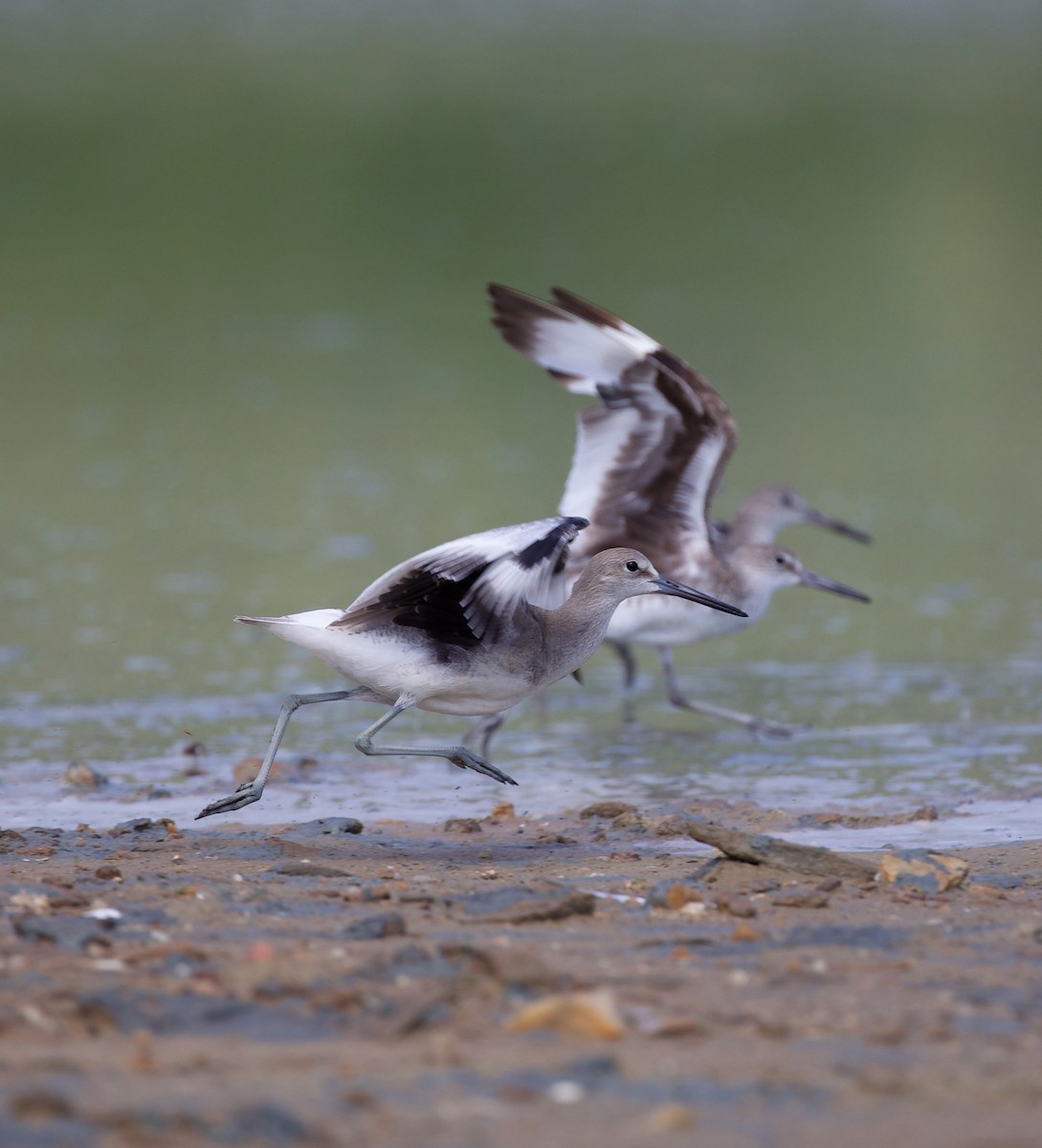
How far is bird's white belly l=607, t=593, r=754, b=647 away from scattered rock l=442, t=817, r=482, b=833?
2.78 m

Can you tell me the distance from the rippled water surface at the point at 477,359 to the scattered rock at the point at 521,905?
224 centimetres

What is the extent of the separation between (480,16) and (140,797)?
4758 cm

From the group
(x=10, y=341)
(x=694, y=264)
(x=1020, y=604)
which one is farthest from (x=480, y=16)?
(x=1020, y=604)

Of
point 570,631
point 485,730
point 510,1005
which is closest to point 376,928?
point 510,1005

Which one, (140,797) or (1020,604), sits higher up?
(1020,604)

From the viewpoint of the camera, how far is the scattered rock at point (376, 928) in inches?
195

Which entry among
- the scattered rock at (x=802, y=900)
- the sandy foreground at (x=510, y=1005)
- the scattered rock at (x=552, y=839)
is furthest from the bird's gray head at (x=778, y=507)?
the scattered rock at (x=802, y=900)

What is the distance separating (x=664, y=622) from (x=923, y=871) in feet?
Answer: 14.1

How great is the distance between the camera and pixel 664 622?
10.0m

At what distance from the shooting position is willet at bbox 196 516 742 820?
6.36 m

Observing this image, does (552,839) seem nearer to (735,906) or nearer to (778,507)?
(735,906)

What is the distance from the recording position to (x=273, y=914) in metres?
5.29

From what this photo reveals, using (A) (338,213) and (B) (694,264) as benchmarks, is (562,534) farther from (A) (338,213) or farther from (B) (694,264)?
(A) (338,213)

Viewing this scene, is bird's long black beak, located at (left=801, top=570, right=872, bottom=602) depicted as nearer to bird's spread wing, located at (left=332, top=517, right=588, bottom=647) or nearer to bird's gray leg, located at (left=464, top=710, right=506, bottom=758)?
bird's gray leg, located at (left=464, top=710, right=506, bottom=758)
